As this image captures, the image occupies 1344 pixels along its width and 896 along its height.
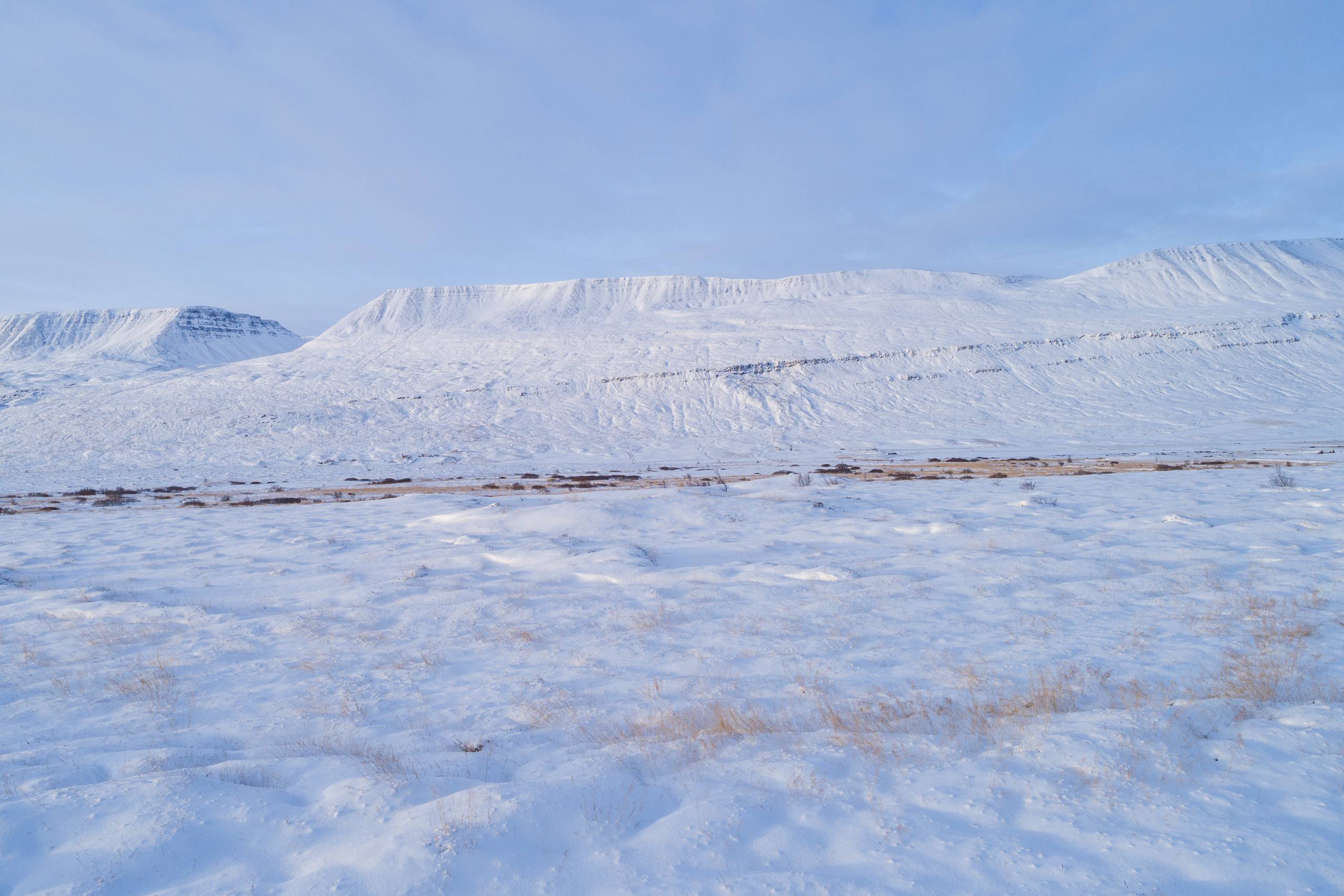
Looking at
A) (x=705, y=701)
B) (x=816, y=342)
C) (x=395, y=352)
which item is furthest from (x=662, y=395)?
(x=705, y=701)

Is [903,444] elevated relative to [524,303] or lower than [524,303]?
lower

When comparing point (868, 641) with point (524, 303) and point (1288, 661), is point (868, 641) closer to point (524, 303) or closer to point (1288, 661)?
point (1288, 661)

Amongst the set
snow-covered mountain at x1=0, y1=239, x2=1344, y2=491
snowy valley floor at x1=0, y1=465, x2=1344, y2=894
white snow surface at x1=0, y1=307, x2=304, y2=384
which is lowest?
snowy valley floor at x1=0, y1=465, x2=1344, y2=894

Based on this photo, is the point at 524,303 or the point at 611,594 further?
the point at 524,303

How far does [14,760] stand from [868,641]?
604cm

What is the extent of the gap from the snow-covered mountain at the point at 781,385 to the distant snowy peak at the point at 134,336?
58.3 meters

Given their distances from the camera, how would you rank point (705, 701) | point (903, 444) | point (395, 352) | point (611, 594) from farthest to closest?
point (395, 352) < point (903, 444) < point (611, 594) < point (705, 701)

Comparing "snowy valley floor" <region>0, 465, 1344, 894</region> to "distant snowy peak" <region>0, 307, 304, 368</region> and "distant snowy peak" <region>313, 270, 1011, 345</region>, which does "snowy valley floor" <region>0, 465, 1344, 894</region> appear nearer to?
"distant snowy peak" <region>313, 270, 1011, 345</region>

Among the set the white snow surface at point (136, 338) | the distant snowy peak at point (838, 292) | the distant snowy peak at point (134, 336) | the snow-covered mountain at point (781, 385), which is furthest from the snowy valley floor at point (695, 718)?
the distant snowy peak at point (134, 336)

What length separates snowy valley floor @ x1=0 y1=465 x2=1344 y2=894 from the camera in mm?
2734

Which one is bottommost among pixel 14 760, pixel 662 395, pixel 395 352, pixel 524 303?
pixel 14 760

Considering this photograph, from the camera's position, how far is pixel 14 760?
3.74m

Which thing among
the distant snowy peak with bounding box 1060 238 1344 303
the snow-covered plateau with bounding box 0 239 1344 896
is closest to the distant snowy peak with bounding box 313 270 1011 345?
the distant snowy peak with bounding box 1060 238 1344 303

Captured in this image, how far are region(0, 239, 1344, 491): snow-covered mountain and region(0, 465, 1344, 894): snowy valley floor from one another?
29.6 meters
